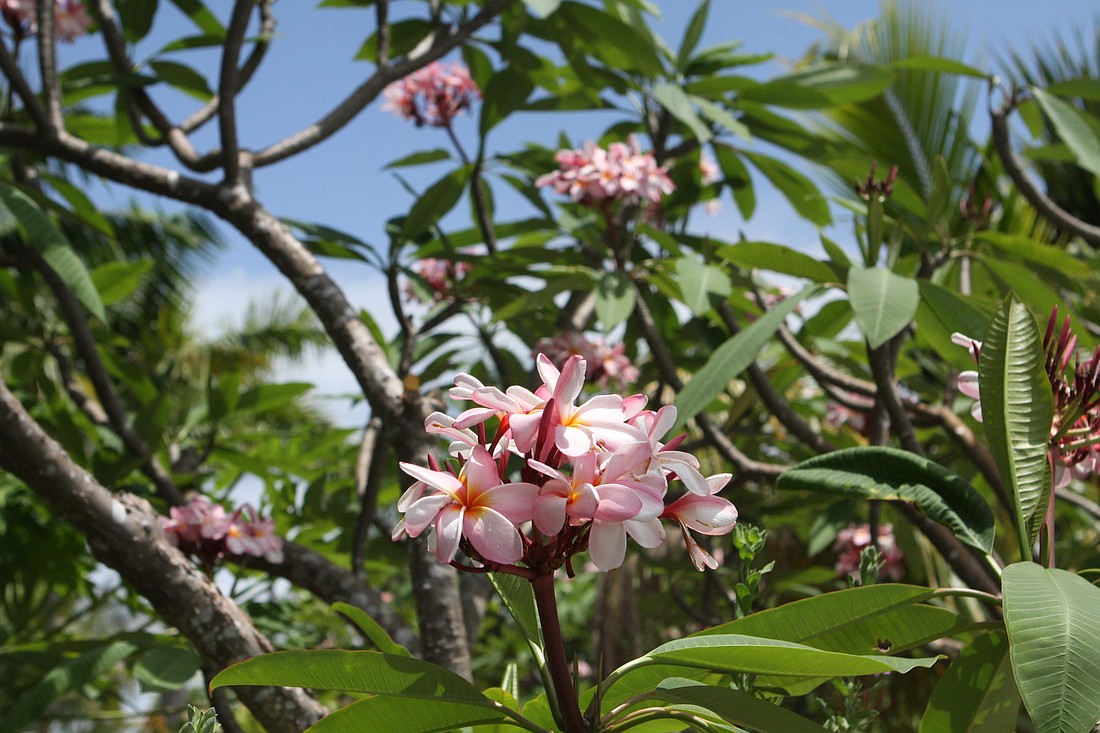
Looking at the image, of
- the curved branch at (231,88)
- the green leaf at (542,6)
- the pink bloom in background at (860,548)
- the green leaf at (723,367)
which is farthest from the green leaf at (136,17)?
the pink bloom in background at (860,548)

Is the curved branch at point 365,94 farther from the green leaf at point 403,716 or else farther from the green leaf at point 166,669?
the green leaf at point 403,716

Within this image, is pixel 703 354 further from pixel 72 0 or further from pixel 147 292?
pixel 147 292

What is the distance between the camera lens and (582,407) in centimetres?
58

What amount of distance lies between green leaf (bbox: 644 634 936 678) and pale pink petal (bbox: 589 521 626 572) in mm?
77

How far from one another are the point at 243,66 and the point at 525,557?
1451 mm

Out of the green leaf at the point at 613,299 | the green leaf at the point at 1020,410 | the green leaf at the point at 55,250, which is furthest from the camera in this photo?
the green leaf at the point at 613,299

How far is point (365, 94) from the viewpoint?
5.34 ft

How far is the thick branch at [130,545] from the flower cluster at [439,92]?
4.28 ft

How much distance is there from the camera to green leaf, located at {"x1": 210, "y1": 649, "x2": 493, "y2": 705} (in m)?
0.54

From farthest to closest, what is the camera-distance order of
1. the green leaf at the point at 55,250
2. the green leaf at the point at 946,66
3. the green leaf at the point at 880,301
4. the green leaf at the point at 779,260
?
the green leaf at the point at 946,66 < the green leaf at the point at 55,250 < the green leaf at the point at 779,260 < the green leaf at the point at 880,301

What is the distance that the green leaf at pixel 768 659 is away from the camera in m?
0.52

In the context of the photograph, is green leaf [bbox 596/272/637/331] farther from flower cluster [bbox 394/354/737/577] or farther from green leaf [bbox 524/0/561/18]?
flower cluster [bbox 394/354/737/577]

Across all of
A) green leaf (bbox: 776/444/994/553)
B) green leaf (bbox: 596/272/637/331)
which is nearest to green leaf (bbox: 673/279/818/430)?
green leaf (bbox: 776/444/994/553)

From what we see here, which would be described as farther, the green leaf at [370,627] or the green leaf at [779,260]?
the green leaf at [779,260]
